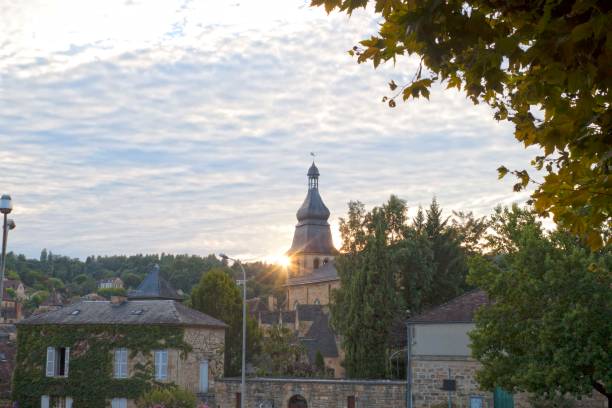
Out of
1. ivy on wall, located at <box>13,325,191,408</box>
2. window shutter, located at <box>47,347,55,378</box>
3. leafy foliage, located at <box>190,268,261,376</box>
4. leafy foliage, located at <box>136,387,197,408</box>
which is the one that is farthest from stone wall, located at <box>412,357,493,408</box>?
window shutter, located at <box>47,347,55,378</box>

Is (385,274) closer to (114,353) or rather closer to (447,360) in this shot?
(447,360)

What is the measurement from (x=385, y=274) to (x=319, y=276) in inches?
1513

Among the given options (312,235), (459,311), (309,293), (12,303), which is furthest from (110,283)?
(459,311)

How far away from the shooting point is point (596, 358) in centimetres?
2112

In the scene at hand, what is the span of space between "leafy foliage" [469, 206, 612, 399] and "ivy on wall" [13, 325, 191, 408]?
64.6 ft

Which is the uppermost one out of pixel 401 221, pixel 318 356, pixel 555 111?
pixel 401 221

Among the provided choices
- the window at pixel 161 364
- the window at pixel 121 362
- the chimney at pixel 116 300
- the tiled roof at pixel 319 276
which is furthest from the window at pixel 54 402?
the tiled roof at pixel 319 276

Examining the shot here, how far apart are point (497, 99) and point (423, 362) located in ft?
87.3

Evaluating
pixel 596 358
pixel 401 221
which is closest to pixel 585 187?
pixel 596 358

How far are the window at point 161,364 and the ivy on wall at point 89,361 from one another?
0.99 ft

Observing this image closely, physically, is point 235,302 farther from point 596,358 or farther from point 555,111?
point 555,111

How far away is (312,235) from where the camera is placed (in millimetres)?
83188

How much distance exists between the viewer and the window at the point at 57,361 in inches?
1527

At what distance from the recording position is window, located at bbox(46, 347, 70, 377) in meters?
38.8
